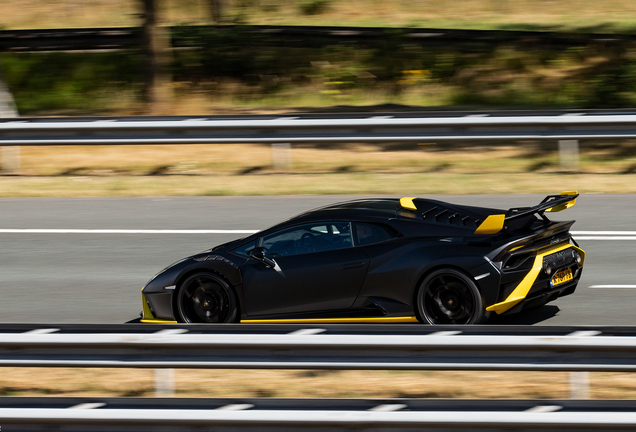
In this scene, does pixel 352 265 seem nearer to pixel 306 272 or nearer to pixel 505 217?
pixel 306 272

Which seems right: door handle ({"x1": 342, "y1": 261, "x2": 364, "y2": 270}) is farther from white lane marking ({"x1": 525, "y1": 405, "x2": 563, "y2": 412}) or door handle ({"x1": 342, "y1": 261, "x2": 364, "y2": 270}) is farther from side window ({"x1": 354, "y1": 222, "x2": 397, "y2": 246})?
white lane marking ({"x1": 525, "y1": 405, "x2": 563, "y2": 412})

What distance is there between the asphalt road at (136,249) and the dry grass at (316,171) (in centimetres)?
45

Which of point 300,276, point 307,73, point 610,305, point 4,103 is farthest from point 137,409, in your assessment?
point 307,73

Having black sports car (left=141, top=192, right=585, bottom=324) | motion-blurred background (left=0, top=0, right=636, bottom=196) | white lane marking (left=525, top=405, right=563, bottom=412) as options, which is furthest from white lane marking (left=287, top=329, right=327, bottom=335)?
motion-blurred background (left=0, top=0, right=636, bottom=196)

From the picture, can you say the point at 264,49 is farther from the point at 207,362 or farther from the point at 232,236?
the point at 207,362

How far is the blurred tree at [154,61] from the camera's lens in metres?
16.4

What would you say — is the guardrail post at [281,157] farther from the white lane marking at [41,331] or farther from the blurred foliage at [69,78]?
the white lane marking at [41,331]

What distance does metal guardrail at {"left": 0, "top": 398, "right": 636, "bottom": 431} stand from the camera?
4.88 metres

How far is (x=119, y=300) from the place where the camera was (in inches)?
351

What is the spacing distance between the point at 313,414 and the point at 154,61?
41.4 ft

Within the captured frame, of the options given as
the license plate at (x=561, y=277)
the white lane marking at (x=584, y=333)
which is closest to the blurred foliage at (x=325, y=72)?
the license plate at (x=561, y=277)

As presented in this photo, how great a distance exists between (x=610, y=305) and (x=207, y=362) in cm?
438

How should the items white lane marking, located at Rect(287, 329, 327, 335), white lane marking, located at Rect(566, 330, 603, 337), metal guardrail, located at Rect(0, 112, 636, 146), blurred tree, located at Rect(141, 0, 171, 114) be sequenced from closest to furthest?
white lane marking, located at Rect(566, 330, 603, 337), white lane marking, located at Rect(287, 329, 327, 335), metal guardrail, located at Rect(0, 112, 636, 146), blurred tree, located at Rect(141, 0, 171, 114)

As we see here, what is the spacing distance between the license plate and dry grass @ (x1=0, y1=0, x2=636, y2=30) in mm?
15036
